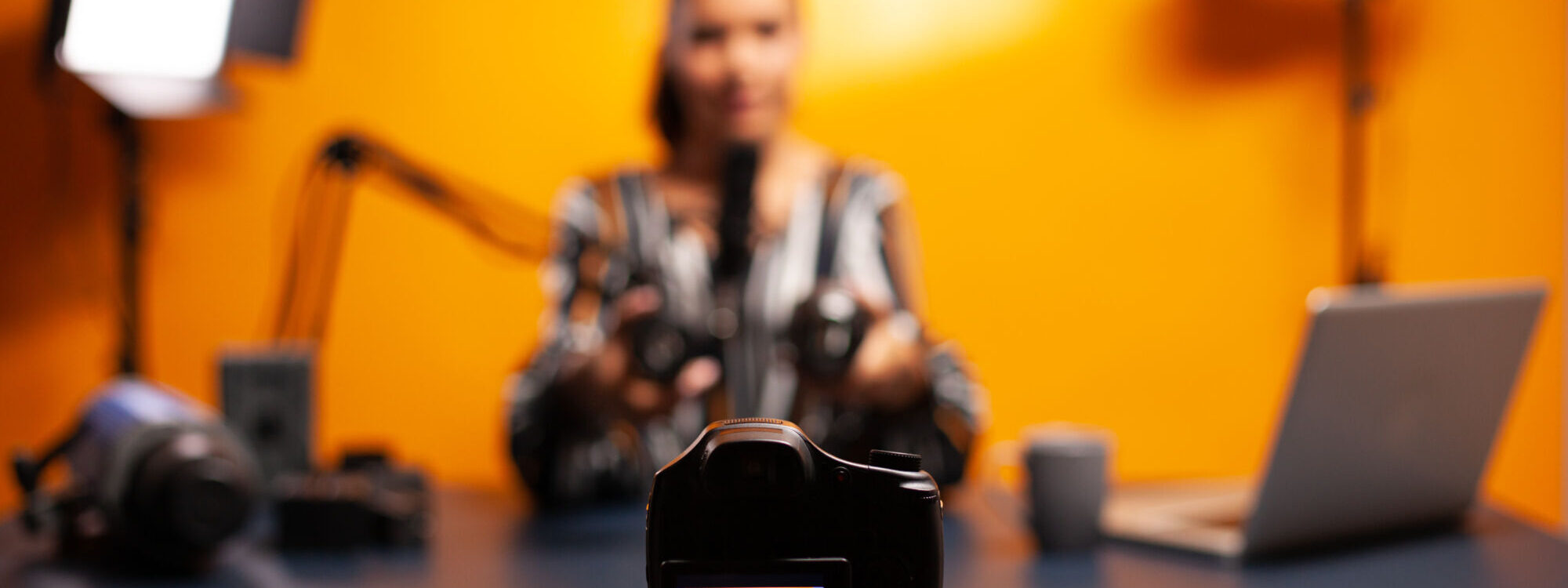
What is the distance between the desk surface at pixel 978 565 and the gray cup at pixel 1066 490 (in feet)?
0.07

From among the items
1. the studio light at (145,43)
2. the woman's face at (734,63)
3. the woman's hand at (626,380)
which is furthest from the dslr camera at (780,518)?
the woman's face at (734,63)

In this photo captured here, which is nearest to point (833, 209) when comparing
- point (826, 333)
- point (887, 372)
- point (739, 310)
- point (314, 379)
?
point (739, 310)

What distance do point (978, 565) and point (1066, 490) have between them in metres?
0.11

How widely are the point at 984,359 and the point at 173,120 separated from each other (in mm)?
1535

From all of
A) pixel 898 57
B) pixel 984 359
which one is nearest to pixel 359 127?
pixel 898 57

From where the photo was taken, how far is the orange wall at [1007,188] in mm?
2045

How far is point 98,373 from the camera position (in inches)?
80.0

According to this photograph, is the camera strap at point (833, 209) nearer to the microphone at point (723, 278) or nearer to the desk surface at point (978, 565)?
the microphone at point (723, 278)

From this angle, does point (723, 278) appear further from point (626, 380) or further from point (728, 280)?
point (626, 380)

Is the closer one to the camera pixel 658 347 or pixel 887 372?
pixel 658 347

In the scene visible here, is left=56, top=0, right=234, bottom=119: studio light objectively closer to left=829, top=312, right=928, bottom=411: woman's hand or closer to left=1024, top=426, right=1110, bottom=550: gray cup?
left=829, top=312, right=928, bottom=411: woman's hand

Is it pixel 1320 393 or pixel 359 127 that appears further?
pixel 359 127

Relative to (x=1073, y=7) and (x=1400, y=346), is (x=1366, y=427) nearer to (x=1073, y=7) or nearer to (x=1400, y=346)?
(x=1400, y=346)

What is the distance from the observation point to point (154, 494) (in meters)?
1.03
